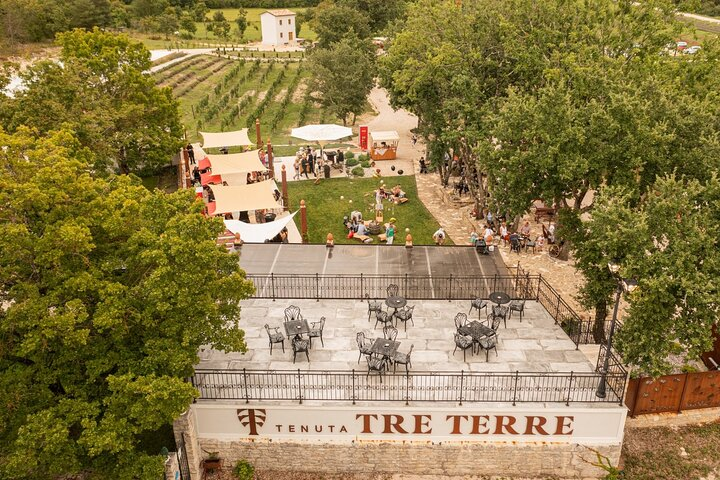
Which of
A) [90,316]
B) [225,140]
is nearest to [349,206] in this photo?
[225,140]

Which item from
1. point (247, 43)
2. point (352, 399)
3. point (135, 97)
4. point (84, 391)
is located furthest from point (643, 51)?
point (247, 43)

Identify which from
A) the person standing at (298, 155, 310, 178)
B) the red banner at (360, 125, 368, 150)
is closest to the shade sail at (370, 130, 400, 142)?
the red banner at (360, 125, 368, 150)

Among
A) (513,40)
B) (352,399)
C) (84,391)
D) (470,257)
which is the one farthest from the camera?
(513,40)

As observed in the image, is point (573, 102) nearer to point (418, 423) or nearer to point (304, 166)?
point (418, 423)

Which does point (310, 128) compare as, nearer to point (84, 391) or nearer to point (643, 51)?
point (643, 51)

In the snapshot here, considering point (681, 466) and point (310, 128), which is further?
point (310, 128)

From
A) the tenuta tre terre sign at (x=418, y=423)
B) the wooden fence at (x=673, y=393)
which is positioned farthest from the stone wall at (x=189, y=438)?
the wooden fence at (x=673, y=393)

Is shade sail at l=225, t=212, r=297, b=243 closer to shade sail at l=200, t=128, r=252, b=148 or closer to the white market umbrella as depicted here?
the white market umbrella
